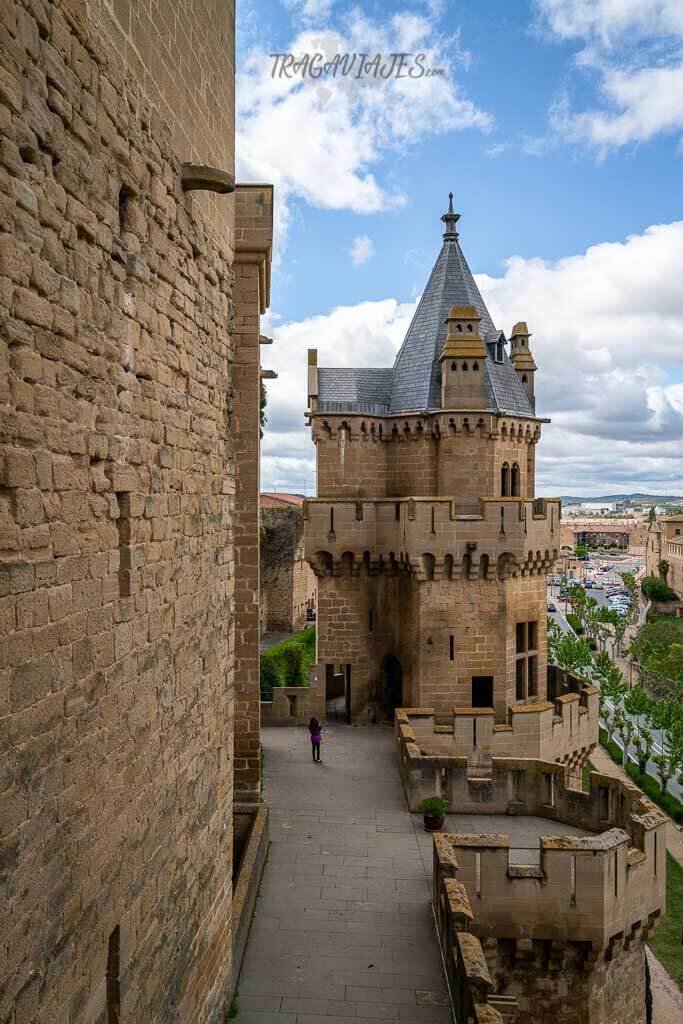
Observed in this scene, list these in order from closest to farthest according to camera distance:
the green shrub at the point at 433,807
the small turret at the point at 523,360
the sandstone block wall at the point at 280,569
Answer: the green shrub at the point at 433,807 → the small turret at the point at 523,360 → the sandstone block wall at the point at 280,569

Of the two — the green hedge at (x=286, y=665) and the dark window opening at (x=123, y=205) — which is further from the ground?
the dark window opening at (x=123, y=205)

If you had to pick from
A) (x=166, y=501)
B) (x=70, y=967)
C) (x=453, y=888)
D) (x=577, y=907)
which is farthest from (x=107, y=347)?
(x=577, y=907)

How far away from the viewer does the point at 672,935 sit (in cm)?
2381

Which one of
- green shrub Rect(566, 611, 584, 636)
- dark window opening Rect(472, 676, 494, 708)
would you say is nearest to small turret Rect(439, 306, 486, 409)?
dark window opening Rect(472, 676, 494, 708)

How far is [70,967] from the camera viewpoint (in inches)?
172

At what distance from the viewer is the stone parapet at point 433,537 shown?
19.7 meters

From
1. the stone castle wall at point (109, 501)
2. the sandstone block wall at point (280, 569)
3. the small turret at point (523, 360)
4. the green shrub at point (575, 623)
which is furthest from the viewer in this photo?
the green shrub at point (575, 623)

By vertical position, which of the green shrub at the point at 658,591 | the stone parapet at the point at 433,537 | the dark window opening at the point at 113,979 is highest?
the stone parapet at the point at 433,537

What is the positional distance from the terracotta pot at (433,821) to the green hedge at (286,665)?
17.1 metres

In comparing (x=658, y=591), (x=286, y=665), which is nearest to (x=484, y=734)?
(x=286, y=665)

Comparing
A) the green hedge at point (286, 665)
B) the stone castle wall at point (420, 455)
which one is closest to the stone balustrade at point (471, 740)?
the stone castle wall at point (420, 455)

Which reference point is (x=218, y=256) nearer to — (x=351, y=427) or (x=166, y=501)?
(x=166, y=501)

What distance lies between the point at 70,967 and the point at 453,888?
7393 millimetres

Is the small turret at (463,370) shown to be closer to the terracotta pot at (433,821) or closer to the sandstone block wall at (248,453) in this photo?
the sandstone block wall at (248,453)
